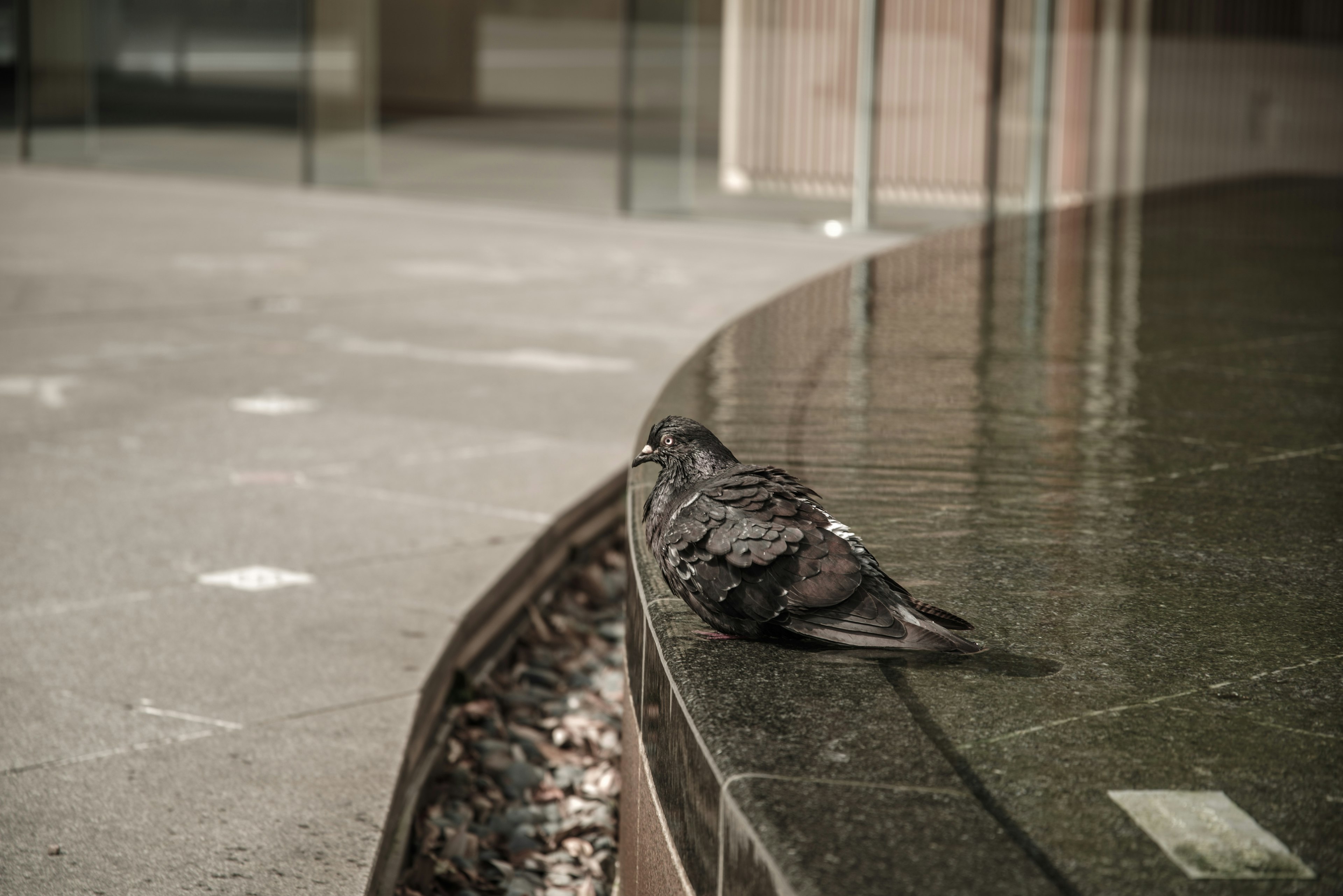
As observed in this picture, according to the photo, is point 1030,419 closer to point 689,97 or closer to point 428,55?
point 689,97

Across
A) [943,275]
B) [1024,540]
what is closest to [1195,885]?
[1024,540]

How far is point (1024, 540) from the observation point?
132 inches

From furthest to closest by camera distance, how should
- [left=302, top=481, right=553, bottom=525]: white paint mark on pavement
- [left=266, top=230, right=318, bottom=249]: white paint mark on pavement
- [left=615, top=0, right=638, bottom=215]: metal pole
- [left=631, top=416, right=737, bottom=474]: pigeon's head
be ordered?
[left=615, top=0, right=638, bottom=215]: metal pole → [left=266, top=230, right=318, bottom=249]: white paint mark on pavement → [left=302, top=481, right=553, bottom=525]: white paint mark on pavement → [left=631, top=416, right=737, bottom=474]: pigeon's head

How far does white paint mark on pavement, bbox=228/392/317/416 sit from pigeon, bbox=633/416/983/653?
5.12 metres

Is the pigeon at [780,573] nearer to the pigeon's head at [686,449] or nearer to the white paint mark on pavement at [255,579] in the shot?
the pigeon's head at [686,449]

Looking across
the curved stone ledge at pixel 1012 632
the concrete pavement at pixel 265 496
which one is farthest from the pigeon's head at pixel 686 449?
the concrete pavement at pixel 265 496

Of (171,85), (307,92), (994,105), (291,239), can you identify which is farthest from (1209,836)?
(171,85)

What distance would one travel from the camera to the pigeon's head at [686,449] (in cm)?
271

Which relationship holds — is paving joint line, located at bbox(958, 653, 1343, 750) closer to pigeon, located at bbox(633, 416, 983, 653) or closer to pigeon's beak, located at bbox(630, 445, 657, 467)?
pigeon, located at bbox(633, 416, 983, 653)

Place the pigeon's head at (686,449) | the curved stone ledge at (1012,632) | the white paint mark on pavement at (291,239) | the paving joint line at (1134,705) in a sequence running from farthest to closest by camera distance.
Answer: the white paint mark on pavement at (291,239)
the pigeon's head at (686,449)
the paving joint line at (1134,705)
the curved stone ledge at (1012,632)

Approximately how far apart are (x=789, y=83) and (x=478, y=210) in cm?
378

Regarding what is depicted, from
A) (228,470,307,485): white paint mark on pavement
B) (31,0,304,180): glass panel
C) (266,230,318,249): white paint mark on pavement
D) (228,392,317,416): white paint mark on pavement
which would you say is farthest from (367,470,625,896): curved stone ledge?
(31,0,304,180): glass panel

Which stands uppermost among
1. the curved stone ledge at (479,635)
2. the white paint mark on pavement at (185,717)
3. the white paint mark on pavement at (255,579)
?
the white paint mark on pavement at (255,579)

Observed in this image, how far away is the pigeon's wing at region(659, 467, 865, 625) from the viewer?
2438 mm
